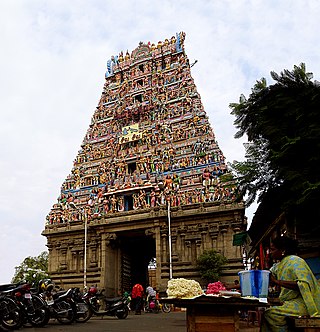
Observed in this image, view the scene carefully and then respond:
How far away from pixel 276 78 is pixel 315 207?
10.8 feet

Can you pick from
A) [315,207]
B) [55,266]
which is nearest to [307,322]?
[315,207]

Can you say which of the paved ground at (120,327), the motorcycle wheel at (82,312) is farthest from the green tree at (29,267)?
the paved ground at (120,327)

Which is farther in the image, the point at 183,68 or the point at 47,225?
the point at 183,68

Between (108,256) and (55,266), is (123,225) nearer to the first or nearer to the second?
(108,256)

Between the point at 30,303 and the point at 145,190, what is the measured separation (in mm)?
14948

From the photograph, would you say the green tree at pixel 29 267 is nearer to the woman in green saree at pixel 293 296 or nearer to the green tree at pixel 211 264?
the green tree at pixel 211 264

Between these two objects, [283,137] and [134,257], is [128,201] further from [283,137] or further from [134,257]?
[283,137]

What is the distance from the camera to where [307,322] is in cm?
354

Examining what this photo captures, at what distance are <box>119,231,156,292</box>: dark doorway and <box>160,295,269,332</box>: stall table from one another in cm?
2065

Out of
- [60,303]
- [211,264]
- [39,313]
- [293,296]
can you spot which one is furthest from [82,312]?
[211,264]

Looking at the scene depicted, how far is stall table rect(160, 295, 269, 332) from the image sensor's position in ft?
12.2

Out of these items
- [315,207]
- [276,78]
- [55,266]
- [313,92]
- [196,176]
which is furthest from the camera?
[55,266]

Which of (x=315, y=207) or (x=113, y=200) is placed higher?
(x=113, y=200)

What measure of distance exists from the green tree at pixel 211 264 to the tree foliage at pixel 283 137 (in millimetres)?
10571
